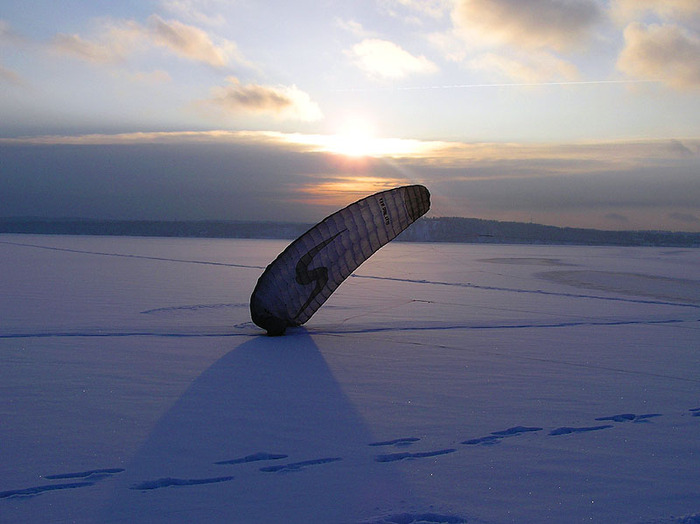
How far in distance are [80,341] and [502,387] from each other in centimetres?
692

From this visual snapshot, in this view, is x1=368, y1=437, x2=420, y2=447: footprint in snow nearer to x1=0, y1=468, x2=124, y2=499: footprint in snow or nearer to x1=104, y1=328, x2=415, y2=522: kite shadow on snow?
x1=104, y1=328, x2=415, y2=522: kite shadow on snow

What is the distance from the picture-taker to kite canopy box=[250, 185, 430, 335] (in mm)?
11297

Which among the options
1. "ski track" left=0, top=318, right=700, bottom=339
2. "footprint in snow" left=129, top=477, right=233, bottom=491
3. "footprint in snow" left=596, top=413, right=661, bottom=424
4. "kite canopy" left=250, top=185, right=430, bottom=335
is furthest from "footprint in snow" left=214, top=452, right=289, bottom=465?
"ski track" left=0, top=318, right=700, bottom=339

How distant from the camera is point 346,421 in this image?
6.05 metres

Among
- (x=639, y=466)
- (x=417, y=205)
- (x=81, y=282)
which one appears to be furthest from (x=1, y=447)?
(x=81, y=282)

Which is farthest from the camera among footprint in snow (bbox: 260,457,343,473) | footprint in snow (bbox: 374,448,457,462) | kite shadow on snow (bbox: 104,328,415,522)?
footprint in snow (bbox: 374,448,457,462)

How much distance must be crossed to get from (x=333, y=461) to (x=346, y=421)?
1103 mm

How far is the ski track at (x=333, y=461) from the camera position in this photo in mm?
4199

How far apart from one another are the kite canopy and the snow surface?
0.59 m

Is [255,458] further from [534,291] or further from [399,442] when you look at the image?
[534,291]

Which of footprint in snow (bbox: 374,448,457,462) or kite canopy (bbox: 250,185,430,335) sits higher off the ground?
kite canopy (bbox: 250,185,430,335)

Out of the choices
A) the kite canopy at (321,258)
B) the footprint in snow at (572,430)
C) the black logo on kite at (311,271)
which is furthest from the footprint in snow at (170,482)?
the black logo on kite at (311,271)

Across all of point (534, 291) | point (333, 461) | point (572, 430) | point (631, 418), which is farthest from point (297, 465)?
point (534, 291)

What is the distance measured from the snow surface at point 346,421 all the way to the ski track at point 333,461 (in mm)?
20
